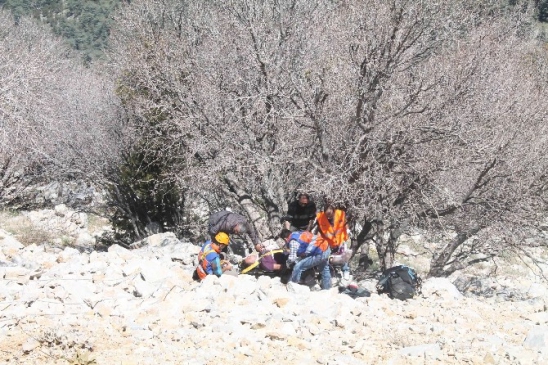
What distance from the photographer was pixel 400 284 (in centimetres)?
786

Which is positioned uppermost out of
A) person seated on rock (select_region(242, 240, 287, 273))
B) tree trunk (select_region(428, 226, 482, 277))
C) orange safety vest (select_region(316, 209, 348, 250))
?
orange safety vest (select_region(316, 209, 348, 250))

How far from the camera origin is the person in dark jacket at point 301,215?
29.5 ft

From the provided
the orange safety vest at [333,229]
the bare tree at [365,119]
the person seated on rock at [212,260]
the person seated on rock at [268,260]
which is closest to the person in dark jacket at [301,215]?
the bare tree at [365,119]

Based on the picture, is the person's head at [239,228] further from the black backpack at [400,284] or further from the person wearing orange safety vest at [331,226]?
the black backpack at [400,284]

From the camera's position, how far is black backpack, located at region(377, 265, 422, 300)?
25.5ft

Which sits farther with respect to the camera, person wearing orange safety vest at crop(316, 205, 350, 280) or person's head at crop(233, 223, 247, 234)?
person's head at crop(233, 223, 247, 234)

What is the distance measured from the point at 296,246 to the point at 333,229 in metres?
0.61

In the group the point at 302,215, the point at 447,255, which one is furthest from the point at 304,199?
the point at 447,255

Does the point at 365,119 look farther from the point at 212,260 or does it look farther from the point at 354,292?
the point at 212,260

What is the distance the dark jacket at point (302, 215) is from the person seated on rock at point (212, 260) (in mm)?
1278

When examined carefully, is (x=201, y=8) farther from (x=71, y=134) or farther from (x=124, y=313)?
(x=124, y=313)

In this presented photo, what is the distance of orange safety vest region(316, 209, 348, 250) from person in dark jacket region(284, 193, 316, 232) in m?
0.71

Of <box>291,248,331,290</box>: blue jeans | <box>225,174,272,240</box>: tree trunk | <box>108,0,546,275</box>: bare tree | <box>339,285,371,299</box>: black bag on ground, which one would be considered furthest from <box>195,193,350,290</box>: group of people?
<box>225,174,272,240</box>: tree trunk

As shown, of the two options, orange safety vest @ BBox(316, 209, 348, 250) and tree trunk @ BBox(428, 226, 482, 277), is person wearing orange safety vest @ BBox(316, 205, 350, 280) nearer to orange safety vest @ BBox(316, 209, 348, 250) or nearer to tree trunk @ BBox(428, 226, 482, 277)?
orange safety vest @ BBox(316, 209, 348, 250)
